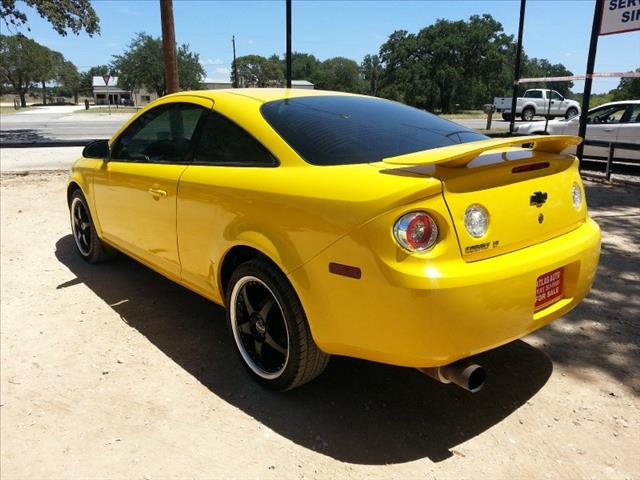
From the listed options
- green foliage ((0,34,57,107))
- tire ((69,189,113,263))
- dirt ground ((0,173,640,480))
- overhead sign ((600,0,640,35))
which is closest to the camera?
dirt ground ((0,173,640,480))

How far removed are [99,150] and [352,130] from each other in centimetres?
248

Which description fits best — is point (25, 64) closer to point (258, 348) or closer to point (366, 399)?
point (258, 348)

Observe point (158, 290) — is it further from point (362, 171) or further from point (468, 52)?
point (468, 52)

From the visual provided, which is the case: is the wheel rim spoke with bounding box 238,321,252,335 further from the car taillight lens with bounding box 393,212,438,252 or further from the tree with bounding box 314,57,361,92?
the tree with bounding box 314,57,361,92

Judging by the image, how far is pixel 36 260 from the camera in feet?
16.9

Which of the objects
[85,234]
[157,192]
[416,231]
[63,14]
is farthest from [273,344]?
[63,14]

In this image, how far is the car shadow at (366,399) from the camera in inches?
95.9

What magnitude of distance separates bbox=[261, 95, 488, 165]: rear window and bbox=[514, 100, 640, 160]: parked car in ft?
27.2

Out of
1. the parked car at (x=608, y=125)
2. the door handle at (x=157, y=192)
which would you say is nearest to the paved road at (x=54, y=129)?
the parked car at (x=608, y=125)

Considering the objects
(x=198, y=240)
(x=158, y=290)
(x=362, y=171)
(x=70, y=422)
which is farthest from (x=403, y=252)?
(x=158, y=290)

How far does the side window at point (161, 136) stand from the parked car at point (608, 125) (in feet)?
29.0

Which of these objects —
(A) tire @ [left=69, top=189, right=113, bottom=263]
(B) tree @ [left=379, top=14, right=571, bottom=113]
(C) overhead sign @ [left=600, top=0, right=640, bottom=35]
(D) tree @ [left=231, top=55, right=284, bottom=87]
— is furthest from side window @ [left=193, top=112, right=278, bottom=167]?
(D) tree @ [left=231, top=55, right=284, bottom=87]

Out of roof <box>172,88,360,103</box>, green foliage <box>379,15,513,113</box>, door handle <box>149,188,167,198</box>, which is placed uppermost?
green foliage <box>379,15,513,113</box>

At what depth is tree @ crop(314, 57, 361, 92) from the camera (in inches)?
4333
